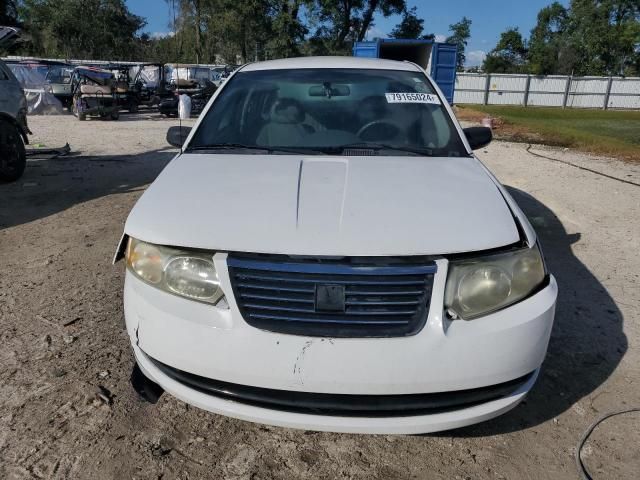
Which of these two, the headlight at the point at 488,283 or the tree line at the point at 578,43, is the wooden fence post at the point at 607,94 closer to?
the tree line at the point at 578,43

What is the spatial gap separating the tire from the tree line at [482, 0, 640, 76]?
177 ft

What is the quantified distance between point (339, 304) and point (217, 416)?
100 centimetres

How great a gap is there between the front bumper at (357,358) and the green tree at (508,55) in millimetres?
62404

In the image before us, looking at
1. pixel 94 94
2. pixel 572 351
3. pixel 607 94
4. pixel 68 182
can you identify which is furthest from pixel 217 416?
pixel 607 94

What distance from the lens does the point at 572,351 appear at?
9.42 feet

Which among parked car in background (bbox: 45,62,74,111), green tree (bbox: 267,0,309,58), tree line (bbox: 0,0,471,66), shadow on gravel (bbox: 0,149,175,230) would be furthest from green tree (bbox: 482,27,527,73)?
shadow on gravel (bbox: 0,149,175,230)

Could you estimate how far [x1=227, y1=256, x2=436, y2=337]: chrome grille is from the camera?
1.75 m

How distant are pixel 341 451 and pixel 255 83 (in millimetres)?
2409

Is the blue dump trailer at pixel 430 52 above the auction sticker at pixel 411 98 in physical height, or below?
above

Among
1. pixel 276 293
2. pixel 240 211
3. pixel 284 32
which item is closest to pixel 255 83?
pixel 240 211

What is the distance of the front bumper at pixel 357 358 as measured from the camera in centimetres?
171

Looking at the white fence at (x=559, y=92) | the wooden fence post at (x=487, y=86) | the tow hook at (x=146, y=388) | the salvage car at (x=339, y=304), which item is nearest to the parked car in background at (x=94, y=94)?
the salvage car at (x=339, y=304)

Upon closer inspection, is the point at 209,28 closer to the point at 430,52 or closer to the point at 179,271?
the point at 430,52

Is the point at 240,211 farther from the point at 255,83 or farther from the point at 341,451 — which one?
the point at 255,83
